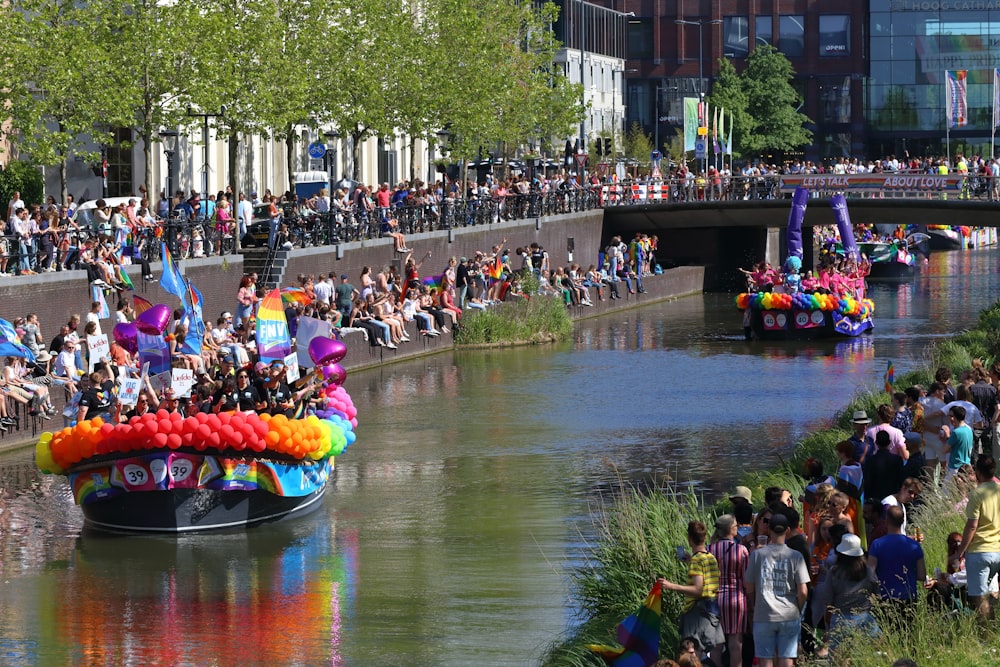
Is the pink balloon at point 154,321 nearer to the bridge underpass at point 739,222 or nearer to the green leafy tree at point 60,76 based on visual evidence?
the green leafy tree at point 60,76

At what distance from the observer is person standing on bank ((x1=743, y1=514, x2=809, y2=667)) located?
14578mm

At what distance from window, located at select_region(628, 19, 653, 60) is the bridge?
48.2 meters

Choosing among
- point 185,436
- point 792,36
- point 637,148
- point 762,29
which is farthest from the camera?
point 762,29

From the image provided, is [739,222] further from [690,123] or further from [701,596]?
[701,596]

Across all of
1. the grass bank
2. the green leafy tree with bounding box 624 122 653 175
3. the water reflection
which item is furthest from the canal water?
the green leafy tree with bounding box 624 122 653 175

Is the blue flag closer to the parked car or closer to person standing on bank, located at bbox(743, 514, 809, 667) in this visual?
person standing on bank, located at bbox(743, 514, 809, 667)

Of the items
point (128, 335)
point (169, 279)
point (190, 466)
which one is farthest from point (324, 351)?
point (169, 279)

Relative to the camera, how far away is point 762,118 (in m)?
111

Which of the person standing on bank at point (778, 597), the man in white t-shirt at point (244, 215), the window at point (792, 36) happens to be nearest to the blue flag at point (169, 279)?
the person standing on bank at point (778, 597)

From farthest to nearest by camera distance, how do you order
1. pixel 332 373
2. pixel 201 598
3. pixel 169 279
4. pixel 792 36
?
pixel 792 36, pixel 169 279, pixel 332 373, pixel 201 598

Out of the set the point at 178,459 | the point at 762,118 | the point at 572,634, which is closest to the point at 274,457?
the point at 178,459

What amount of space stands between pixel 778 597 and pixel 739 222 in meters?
53.4

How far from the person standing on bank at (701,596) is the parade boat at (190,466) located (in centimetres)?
1009

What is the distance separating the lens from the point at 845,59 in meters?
117
